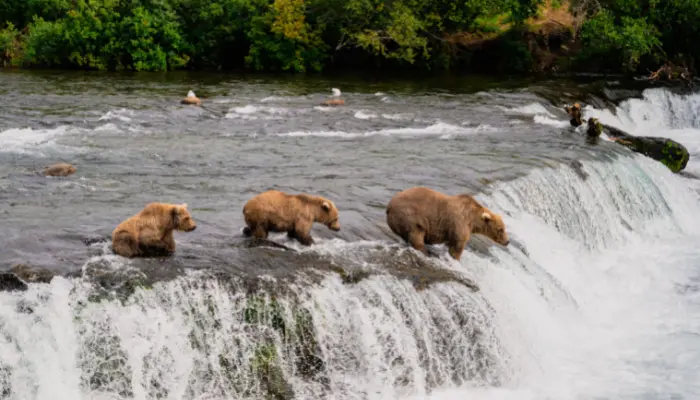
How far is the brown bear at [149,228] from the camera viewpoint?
918cm

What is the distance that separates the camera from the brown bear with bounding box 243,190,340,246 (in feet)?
31.7

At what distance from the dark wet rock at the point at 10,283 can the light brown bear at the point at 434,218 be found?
4233 mm

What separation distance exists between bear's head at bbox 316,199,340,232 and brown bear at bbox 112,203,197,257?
5.27 ft

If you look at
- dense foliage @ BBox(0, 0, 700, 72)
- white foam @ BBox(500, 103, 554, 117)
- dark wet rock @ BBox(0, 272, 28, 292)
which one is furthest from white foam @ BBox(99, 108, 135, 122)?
dense foliage @ BBox(0, 0, 700, 72)

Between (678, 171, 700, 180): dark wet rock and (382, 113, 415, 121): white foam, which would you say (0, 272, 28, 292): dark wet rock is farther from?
(678, 171, 700, 180): dark wet rock

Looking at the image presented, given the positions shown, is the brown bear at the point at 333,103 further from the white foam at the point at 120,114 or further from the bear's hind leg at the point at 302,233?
the bear's hind leg at the point at 302,233

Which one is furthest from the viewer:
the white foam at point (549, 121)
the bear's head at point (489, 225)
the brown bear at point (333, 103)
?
the brown bear at point (333, 103)

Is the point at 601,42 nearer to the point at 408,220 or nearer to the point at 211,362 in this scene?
the point at 408,220

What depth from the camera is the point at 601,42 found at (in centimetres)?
3005

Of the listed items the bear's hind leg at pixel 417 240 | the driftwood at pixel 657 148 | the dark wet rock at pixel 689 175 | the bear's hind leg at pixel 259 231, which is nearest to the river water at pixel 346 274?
the bear's hind leg at pixel 417 240

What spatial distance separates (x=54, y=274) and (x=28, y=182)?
5.15m

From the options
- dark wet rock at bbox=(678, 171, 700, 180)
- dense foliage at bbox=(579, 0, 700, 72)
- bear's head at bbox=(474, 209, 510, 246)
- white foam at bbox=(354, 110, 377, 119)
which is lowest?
dark wet rock at bbox=(678, 171, 700, 180)

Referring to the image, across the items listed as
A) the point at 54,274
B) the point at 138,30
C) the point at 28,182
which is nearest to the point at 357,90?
the point at 138,30

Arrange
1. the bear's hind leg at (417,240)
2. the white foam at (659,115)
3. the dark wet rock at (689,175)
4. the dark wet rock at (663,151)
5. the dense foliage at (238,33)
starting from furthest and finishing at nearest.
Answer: the dense foliage at (238,33) < the white foam at (659,115) < the dark wet rock at (663,151) < the dark wet rock at (689,175) < the bear's hind leg at (417,240)
